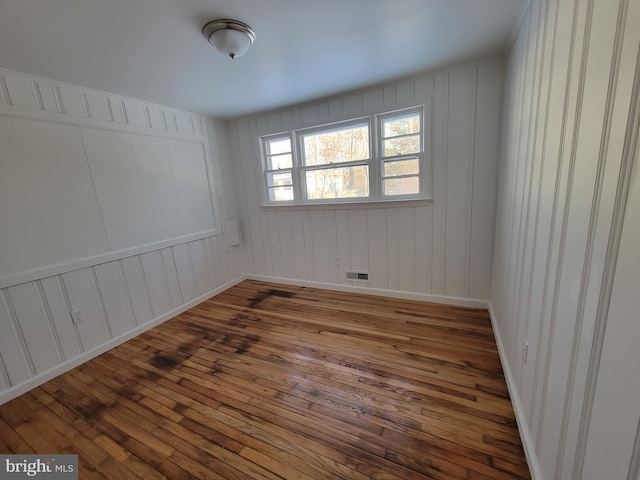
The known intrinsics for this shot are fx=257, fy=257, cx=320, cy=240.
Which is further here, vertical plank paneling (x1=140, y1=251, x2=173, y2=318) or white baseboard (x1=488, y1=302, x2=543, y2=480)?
vertical plank paneling (x1=140, y1=251, x2=173, y2=318)

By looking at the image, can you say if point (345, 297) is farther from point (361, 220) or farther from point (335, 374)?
point (335, 374)

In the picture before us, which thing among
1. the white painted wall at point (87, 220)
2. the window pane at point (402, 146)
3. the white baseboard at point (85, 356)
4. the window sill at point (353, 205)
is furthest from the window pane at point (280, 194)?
the white baseboard at point (85, 356)

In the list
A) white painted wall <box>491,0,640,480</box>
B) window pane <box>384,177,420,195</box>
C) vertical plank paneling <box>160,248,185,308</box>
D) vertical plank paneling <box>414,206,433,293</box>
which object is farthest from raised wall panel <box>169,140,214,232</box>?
white painted wall <box>491,0,640,480</box>

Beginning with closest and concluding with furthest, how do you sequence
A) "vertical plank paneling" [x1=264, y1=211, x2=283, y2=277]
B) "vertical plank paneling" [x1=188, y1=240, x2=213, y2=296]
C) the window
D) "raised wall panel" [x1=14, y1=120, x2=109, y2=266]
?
"raised wall panel" [x1=14, y1=120, x2=109, y2=266] < the window < "vertical plank paneling" [x1=188, y1=240, x2=213, y2=296] < "vertical plank paneling" [x1=264, y1=211, x2=283, y2=277]

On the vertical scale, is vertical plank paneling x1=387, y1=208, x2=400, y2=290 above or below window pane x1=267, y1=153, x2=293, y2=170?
below

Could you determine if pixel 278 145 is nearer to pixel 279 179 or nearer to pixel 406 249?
pixel 279 179

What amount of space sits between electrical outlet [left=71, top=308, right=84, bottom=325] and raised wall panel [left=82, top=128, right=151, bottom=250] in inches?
24.6

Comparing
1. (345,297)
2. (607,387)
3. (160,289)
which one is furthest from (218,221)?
(607,387)

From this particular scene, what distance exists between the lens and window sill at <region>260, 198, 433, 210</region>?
2785 millimetres

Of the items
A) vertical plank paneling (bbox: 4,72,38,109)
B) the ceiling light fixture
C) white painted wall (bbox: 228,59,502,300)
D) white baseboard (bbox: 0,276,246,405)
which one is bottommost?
white baseboard (bbox: 0,276,246,405)

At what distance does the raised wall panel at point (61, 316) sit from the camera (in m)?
2.15

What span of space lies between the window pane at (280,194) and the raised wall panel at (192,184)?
2.81 ft

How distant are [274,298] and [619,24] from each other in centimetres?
337

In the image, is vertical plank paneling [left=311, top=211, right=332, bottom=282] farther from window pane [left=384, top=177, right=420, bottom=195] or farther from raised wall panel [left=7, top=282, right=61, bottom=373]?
raised wall panel [left=7, top=282, right=61, bottom=373]
